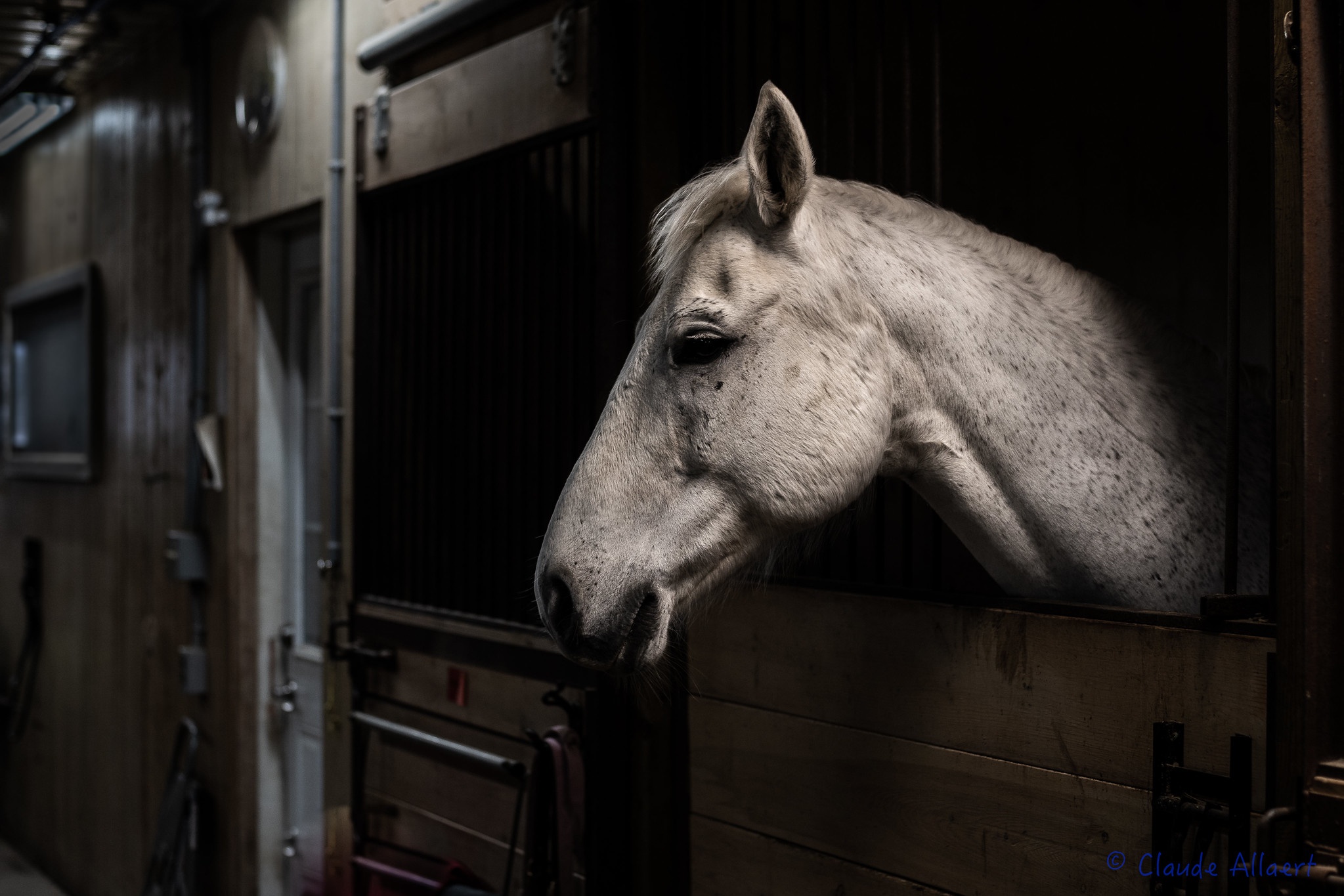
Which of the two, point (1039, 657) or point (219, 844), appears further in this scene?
point (219, 844)

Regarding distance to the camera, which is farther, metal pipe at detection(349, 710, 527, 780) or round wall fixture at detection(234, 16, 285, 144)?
round wall fixture at detection(234, 16, 285, 144)

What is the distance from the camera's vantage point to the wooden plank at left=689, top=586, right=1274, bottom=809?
39.4 inches

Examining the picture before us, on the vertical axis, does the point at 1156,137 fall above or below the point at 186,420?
above

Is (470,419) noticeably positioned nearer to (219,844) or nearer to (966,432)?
(966,432)

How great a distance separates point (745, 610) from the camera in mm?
1560

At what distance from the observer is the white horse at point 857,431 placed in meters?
1.15

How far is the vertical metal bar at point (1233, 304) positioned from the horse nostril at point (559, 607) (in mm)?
699

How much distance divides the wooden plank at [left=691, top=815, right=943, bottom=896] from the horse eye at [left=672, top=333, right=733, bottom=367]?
72cm

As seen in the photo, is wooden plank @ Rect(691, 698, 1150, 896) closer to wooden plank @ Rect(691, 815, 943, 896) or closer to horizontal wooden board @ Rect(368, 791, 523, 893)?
wooden plank @ Rect(691, 815, 943, 896)

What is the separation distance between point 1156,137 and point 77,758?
4768 mm

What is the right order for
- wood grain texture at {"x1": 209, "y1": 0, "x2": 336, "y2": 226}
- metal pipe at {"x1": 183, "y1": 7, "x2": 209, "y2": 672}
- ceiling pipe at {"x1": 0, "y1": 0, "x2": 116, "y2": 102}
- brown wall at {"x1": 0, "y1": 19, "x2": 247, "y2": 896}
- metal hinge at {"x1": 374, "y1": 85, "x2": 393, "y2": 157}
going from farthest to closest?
brown wall at {"x1": 0, "y1": 19, "x2": 247, "y2": 896} → metal pipe at {"x1": 183, "y1": 7, "x2": 209, "y2": 672} → ceiling pipe at {"x1": 0, "y1": 0, "x2": 116, "y2": 102} → wood grain texture at {"x1": 209, "y1": 0, "x2": 336, "y2": 226} → metal hinge at {"x1": 374, "y1": 85, "x2": 393, "y2": 157}

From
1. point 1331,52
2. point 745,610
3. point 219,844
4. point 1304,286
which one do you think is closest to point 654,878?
point 745,610

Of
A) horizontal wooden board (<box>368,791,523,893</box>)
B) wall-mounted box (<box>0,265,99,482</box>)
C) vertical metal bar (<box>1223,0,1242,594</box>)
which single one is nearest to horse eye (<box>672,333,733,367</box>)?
vertical metal bar (<box>1223,0,1242,594</box>)

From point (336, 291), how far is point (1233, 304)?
7.29ft
